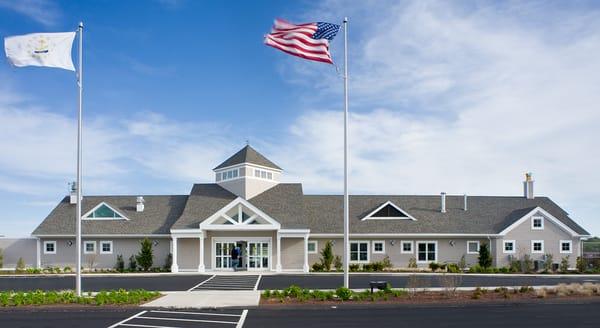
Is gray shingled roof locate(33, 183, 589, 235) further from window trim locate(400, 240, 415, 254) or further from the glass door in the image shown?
the glass door

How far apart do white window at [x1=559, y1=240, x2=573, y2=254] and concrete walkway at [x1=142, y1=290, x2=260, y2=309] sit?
82.0ft

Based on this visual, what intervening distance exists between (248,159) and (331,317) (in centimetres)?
2380

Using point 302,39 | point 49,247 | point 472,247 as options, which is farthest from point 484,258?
point 49,247

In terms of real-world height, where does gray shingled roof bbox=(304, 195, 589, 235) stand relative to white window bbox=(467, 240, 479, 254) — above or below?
above

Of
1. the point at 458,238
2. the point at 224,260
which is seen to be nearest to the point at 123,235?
the point at 224,260

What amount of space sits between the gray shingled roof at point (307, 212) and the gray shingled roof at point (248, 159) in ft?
5.52

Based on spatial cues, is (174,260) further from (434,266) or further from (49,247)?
(434,266)

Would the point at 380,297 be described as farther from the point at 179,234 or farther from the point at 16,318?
the point at 179,234

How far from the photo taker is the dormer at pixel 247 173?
40.0m

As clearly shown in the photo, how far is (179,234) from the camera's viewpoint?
36812mm

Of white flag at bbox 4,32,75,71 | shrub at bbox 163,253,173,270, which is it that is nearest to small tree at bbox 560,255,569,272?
shrub at bbox 163,253,173,270

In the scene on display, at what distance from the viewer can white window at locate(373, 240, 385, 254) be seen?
1564 inches

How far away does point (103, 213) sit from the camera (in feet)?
135

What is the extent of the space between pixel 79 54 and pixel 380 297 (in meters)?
13.9
